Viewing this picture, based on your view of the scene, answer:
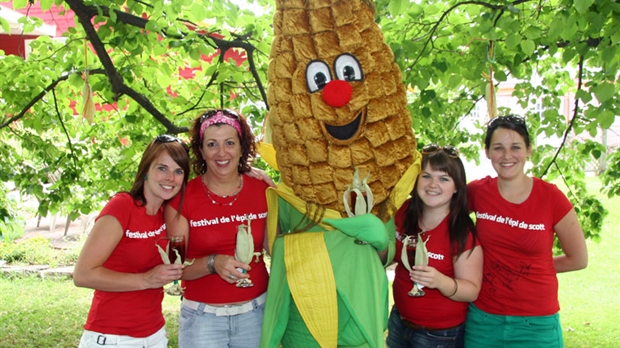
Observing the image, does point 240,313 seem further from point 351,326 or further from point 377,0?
point 377,0

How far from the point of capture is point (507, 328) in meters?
2.58

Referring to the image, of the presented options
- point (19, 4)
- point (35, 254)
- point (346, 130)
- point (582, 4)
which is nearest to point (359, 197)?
point (346, 130)

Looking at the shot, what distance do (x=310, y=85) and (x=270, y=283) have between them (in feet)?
3.13

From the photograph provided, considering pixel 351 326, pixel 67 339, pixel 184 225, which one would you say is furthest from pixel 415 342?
pixel 67 339

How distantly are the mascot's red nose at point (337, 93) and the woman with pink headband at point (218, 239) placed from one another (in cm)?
60

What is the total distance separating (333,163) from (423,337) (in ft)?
3.07

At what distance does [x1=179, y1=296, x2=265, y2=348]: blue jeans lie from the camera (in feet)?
8.63

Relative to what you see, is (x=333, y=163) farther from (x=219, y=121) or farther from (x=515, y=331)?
(x=515, y=331)

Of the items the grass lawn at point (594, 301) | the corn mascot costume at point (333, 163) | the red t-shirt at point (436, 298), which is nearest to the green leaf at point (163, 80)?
the corn mascot costume at point (333, 163)

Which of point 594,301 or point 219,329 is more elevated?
point 219,329

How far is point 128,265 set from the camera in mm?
2533

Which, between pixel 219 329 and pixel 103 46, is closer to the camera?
pixel 219 329

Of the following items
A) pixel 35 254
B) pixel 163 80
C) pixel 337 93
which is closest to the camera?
pixel 337 93

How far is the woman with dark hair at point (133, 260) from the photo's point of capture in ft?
8.00
